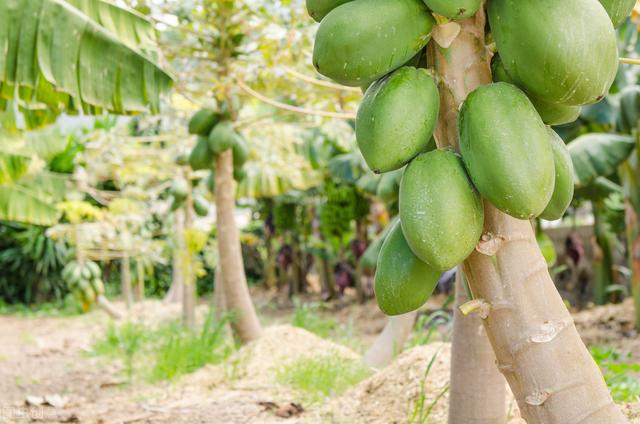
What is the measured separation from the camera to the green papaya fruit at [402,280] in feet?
4.08

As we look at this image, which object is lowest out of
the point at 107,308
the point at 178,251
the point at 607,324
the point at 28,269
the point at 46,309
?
the point at 46,309

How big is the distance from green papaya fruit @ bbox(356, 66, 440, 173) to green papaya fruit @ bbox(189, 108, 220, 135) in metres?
3.72

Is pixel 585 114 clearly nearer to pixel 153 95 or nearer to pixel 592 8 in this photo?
pixel 153 95

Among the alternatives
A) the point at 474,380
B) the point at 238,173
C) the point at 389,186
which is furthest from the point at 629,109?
the point at 474,380

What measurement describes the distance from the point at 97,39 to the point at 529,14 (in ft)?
9.48

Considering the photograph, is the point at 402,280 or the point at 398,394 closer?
the point at 402,280

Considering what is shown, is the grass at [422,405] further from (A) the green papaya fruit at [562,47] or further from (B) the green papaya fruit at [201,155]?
(B) the green papaya fruit at [201,155]

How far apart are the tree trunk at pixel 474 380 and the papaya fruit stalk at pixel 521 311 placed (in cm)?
67

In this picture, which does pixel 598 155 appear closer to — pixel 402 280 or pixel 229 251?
pixel 229 251

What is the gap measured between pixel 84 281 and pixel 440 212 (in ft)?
26.7

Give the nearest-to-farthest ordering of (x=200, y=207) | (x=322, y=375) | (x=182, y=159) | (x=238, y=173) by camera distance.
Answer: (x=322, y=375) < (x=238, y=173) < (x=182, y=159) < (x=200, y=207)

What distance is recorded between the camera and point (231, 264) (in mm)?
4684

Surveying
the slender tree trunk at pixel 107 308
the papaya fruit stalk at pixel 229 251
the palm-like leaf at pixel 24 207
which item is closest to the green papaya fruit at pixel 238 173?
the papaya fruit stalk at pixel 229 251

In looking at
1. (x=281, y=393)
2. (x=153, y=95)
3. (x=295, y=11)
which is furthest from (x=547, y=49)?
(x=295, y=11)
